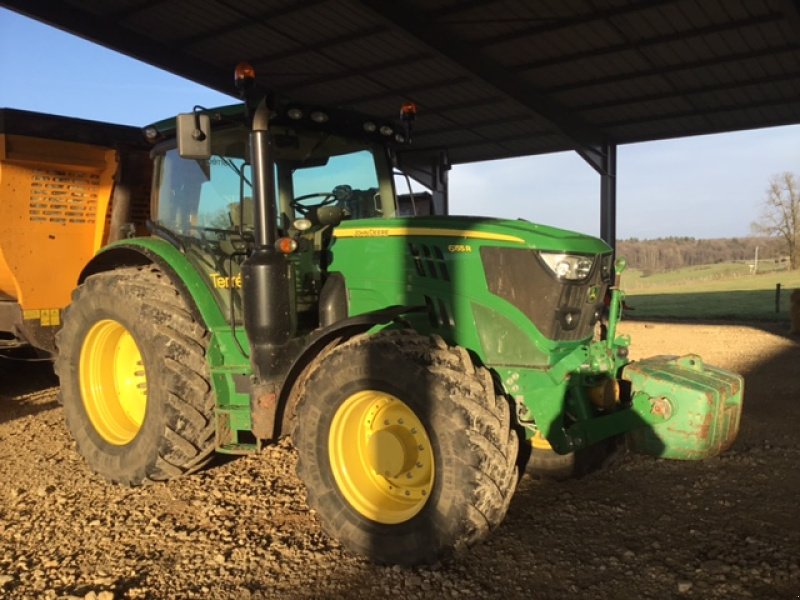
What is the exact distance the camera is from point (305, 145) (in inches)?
158

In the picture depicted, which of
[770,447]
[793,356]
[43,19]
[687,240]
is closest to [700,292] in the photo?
[793,356]

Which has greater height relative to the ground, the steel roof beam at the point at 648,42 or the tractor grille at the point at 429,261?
the steel roof beam at the point at 648,42

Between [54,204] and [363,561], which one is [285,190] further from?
[54,204]

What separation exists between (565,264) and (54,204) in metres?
4.45

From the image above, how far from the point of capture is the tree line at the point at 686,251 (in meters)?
55.6

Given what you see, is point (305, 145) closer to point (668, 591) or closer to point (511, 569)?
point (511, 569)

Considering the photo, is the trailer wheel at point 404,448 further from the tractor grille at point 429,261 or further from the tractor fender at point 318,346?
the tractor grille at point 429,261

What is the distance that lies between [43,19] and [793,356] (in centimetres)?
1150

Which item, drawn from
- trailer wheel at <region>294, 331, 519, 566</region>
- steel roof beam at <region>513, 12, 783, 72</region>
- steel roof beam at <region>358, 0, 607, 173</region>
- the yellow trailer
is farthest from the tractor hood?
steel roof beam at <region>513, 12, 783, 72</region>

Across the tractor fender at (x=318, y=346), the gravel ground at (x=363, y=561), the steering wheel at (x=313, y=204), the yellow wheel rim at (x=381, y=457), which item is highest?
the steering wheel at (x=313, y=204)

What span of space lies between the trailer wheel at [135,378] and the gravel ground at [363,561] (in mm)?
251

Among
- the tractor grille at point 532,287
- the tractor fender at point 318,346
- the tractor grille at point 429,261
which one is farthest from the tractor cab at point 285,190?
the tractor grille at point 532,287

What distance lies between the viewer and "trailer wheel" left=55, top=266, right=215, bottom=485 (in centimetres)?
378

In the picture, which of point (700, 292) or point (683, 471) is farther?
point (700, 292)
